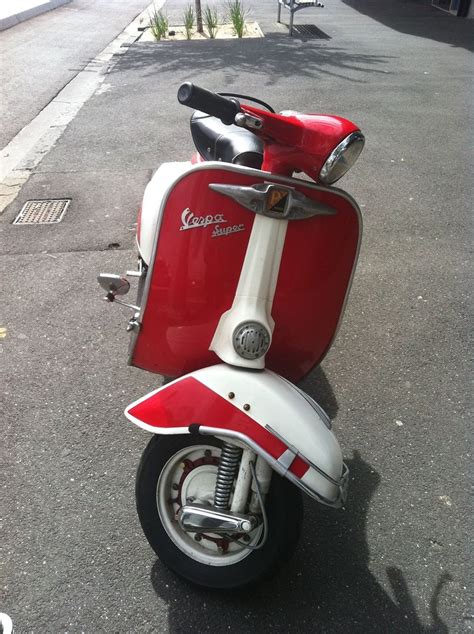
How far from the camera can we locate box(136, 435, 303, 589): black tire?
6.28 feet

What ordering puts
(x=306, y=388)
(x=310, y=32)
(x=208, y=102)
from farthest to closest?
(x=310, y=32) < (x=306, y=388) < (x=208, y=102)

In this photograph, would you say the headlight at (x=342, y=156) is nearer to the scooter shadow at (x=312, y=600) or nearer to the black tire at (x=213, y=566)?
the black tire at (x=213, y=566)

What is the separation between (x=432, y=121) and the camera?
688 cm

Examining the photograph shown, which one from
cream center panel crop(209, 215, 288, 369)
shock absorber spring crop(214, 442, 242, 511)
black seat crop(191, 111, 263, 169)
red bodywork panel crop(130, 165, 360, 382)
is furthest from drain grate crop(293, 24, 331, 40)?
shock absorber spring crop(214, 442, 242, 511)

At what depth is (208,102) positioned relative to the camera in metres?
1.76

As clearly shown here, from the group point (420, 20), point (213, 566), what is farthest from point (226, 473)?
point (420, 20)

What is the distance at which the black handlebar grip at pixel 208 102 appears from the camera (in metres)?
1.72

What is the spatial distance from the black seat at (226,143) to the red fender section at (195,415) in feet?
3.16

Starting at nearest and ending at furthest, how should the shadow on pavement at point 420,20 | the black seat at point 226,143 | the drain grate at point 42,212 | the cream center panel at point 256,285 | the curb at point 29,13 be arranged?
the cream center panel at point 256,285, the black seat at point 226,143, the drain grate at point 42,212, the shadow on pavement at point 420,20, the curb at point 29,13

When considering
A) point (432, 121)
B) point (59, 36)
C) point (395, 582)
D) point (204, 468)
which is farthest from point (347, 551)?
point (59, 36)

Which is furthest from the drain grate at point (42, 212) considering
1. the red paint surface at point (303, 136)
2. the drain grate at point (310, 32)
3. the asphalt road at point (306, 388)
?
the drain grate at point (310, 32)

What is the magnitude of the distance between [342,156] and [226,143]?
0.87 metres

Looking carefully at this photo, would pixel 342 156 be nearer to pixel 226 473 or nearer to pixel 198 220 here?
pixel 198 220

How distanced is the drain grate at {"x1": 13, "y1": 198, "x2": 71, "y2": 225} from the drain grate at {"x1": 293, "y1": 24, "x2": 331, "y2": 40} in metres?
9.19
